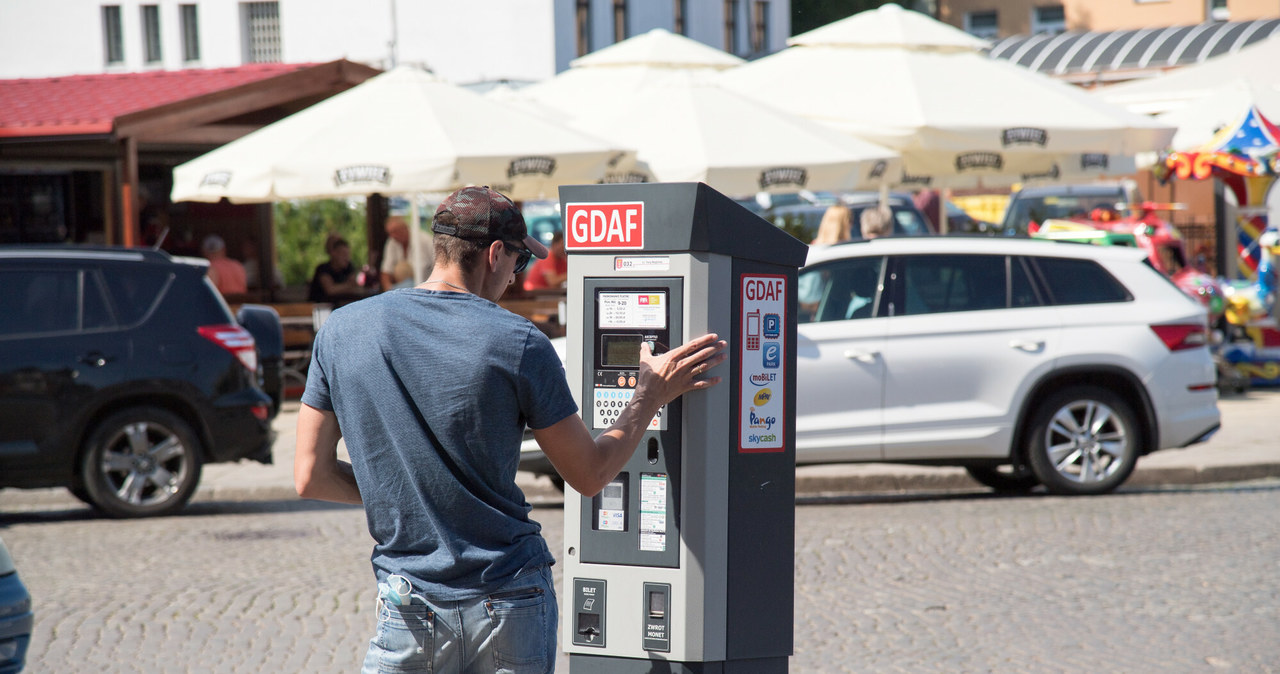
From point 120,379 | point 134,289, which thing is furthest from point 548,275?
point 120,379

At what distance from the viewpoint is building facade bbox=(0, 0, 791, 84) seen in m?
40.2

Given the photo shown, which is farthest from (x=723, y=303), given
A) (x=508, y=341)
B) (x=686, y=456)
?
(x=508, y=341)

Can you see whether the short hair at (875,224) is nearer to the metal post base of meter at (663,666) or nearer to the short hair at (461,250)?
the metal post base of meter at (663,666)

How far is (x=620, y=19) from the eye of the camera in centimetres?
4359

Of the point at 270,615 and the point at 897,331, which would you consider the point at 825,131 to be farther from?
the point at 270,615

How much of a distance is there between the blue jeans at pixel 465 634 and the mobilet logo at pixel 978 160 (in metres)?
11.7

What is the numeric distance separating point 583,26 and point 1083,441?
113 feet

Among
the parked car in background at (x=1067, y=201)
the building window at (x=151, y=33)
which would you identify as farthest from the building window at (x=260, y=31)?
the parked car in background at (x=1067, y=201)

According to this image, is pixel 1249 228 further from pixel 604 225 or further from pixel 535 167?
pixel 604 225

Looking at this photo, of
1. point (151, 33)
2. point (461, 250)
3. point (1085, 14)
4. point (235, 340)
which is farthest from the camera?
point (1085, 14)

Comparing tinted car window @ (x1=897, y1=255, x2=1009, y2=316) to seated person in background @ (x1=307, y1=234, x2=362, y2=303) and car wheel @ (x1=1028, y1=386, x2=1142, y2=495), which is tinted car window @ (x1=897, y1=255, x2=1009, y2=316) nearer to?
car wheel @ (x1=1028, y1=386, x2=1142, y2=495)

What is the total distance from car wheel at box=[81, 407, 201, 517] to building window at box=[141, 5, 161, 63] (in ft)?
122

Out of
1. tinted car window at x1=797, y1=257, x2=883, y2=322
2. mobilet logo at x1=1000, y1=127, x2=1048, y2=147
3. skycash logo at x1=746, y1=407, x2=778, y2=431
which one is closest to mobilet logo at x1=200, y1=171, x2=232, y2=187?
tinted car window at x1=797, y1=257, x2=883, y2=322

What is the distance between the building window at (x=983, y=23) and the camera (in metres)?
54.3
